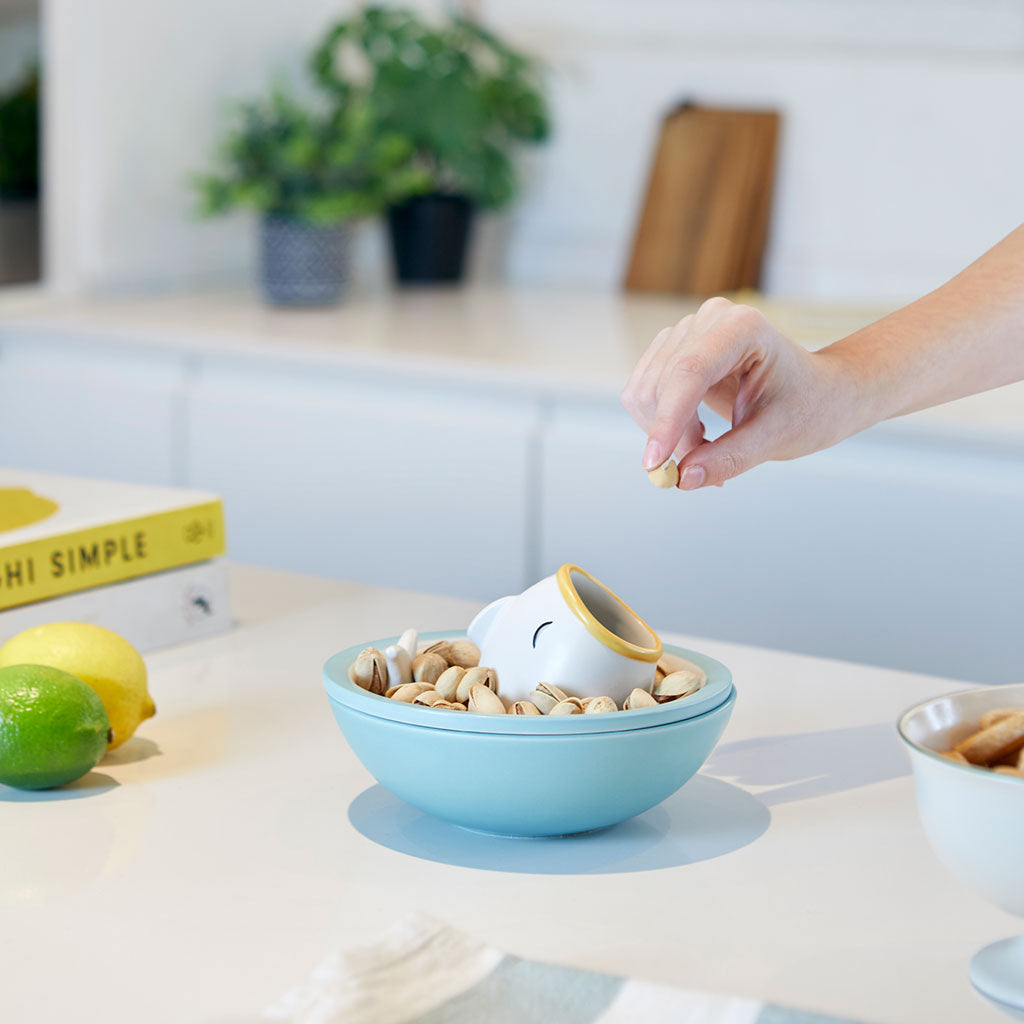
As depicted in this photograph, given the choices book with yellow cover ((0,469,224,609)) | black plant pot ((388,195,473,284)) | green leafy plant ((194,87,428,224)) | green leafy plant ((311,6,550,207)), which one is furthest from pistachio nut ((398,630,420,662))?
black plant pot ((388,195,473,284))

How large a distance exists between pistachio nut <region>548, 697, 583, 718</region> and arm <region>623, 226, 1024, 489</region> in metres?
0.17

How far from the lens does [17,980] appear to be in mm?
663

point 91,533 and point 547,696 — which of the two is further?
point 91,533

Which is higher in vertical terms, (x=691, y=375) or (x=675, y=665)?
(x=691, y=375)

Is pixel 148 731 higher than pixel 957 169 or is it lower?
lower

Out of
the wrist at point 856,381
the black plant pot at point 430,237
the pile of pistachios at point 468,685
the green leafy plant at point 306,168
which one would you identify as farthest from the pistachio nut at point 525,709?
the black plant pot at point 430,237

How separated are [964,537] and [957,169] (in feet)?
3.24

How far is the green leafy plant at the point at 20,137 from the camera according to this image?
258 centimetres

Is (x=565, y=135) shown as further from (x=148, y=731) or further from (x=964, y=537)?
(x=148, y=731)

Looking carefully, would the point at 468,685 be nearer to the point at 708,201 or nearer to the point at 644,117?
the point at 708,201

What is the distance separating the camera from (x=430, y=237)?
2.92m

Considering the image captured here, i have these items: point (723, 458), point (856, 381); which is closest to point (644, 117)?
point (856, 381)

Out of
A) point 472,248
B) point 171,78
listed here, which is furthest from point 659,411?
point 472,248

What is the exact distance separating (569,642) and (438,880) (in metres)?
0.14
